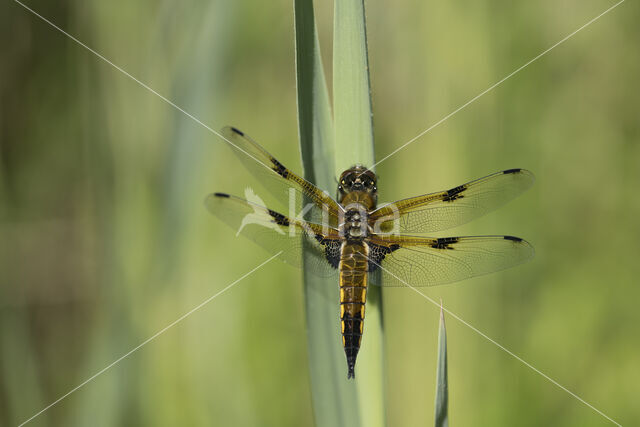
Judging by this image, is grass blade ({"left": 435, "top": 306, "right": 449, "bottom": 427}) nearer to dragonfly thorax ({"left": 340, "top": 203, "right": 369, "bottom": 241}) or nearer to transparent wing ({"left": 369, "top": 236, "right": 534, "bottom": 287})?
transparent wing ({"left": 369, "top": 236, "right": 534, "bottom": 287})

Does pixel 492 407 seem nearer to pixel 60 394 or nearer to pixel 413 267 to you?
pixel 413 267

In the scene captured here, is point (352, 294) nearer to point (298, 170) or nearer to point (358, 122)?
point (358, 122)

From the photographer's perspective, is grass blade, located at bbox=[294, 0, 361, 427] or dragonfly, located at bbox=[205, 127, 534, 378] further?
dragonfly, located at bbox=[205, 127, 534, 378]

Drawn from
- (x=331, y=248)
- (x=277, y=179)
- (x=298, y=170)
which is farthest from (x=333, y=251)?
(x=298, y=170)

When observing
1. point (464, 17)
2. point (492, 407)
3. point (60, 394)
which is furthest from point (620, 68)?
point (60, 394)

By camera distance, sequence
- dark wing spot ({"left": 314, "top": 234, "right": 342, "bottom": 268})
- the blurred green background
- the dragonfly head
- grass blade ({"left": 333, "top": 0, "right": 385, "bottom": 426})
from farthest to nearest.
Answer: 1. the blurred green background
2. dark wing spot ({"left": 314, "top": 234, "right": 342, "bottom": 268})
3. the dragonfly head
4. grass blade ({"left": 333, "top": 0, "right": 385, "bottom": 426})

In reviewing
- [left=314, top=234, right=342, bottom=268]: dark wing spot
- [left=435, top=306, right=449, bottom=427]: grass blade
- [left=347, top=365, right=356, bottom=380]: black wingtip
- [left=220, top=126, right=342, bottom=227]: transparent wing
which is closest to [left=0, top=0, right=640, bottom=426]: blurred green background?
[left=220, top=126, right=342, bottom=227]: transparent wing

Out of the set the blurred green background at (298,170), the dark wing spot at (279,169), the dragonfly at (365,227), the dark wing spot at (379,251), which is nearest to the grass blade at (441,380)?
the dragonfly at (365,227)
